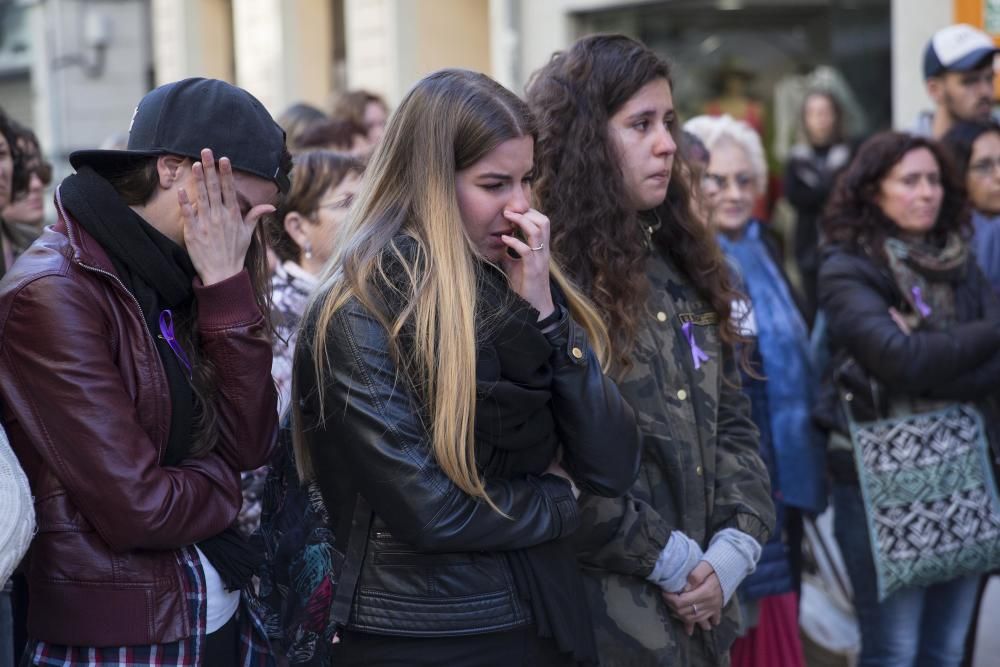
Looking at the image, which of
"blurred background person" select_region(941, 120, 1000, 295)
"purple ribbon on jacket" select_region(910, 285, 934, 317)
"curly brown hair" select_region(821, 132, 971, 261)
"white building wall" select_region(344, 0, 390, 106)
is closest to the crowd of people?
"purple ribbon on jacket" select_region(910, 285, 934, 317)

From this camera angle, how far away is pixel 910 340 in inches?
154

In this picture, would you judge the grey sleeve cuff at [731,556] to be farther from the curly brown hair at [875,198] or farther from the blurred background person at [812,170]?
the blurred background person at [812,170]

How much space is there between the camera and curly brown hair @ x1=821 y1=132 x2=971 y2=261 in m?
4.27

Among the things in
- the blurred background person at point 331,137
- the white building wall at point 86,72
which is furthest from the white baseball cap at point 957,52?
the white building wall at point 86,72

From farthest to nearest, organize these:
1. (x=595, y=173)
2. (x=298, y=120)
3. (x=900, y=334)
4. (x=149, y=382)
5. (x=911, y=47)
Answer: (x=911, y=47), (x=298, y=120), (x=900, y=334), (x=595, y=173), (x=149, y=382)

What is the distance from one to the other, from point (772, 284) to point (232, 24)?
1238 centimetres

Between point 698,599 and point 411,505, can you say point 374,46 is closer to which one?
point 698,599

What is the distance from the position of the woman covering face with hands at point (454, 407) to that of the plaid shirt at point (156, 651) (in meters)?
0.27

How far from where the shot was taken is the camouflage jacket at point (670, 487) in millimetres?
2764

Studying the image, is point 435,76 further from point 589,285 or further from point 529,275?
point 589,285

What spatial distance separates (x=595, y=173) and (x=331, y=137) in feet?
9.33

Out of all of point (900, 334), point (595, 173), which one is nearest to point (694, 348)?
point (595, 173)

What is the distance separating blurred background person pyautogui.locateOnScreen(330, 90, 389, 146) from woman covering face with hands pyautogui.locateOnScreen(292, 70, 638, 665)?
3.90 metres

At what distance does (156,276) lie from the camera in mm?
2395
